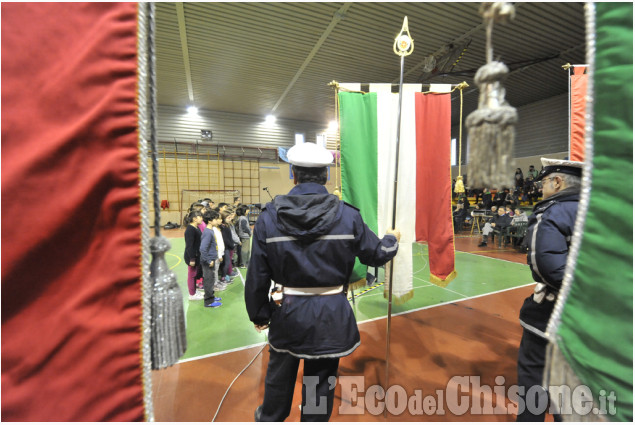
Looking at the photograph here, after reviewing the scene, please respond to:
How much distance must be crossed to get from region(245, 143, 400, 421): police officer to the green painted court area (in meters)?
1.57

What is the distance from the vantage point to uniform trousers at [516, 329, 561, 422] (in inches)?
56.1

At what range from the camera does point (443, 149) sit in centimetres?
214

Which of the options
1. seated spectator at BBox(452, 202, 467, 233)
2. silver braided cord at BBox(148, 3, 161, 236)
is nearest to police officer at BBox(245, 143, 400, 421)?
silver braided cord at BBox(148, 3, 161, 236)

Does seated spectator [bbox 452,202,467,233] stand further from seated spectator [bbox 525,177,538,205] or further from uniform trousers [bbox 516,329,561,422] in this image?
uniform trousers [bbox 516,329,561,422]

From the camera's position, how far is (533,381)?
143 centimetres

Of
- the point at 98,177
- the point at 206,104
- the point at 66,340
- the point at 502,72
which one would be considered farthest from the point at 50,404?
A: the point at 206,104

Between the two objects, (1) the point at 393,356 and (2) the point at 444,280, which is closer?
(2) the point at 444,280

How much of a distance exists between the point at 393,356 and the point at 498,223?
24.6 feet

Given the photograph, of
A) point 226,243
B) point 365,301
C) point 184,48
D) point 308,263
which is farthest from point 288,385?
point 184,48

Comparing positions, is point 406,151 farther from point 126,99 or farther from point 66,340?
point 66,340

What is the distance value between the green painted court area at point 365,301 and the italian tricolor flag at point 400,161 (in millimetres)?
1633

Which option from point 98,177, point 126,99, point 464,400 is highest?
point 126,99

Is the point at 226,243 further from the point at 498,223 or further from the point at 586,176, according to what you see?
the point at 498,223

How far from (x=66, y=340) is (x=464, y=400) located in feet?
8.19
